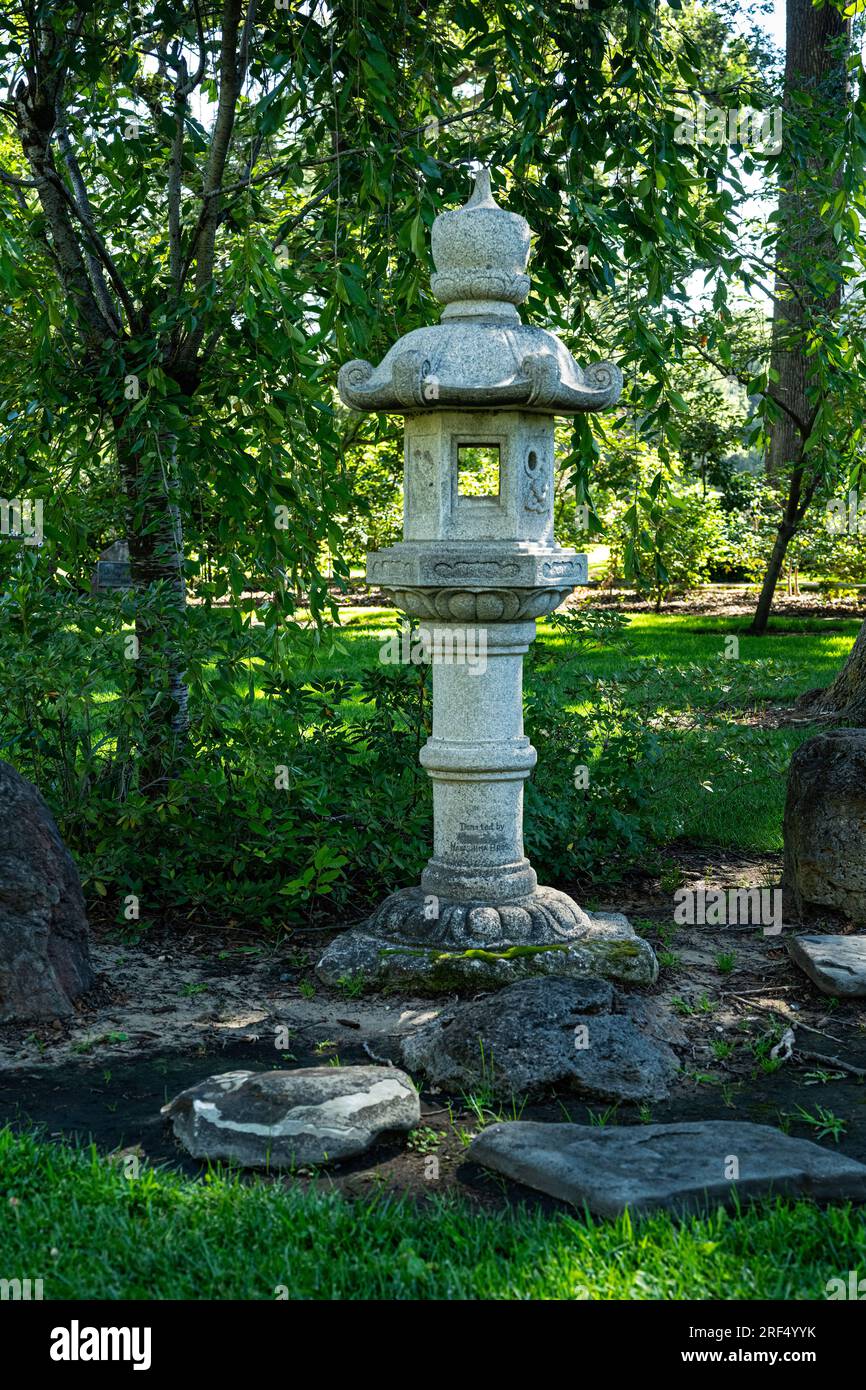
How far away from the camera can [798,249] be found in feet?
35.5

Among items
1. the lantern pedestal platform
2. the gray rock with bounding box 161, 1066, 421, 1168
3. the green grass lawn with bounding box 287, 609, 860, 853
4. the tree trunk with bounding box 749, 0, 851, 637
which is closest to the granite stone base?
the lantern pedestal platform

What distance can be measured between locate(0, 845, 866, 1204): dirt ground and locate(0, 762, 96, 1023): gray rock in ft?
0.38

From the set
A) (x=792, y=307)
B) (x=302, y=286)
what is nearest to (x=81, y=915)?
(x=302, y=286)

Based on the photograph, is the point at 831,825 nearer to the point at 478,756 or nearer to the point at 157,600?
the point at 478,756

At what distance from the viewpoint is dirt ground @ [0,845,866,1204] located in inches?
158

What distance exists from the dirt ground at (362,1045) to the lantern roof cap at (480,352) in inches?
94.8

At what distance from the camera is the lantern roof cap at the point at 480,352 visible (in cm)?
530

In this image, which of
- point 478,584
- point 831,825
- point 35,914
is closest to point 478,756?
point 478,584

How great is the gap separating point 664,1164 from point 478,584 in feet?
8.37

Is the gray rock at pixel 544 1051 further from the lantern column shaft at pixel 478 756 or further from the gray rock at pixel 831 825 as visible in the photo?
the gray rock at pixel 831 825
